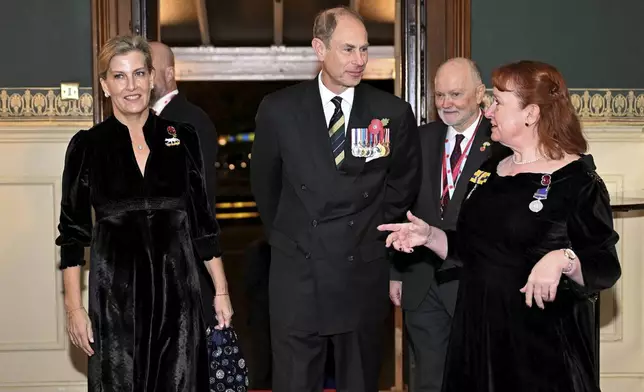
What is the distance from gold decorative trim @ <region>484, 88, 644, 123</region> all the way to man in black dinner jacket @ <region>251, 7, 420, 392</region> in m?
1.88

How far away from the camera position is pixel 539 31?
16.2 ft

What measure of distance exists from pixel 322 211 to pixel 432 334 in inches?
31.3

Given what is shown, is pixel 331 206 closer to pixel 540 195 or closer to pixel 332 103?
pixel 332 103

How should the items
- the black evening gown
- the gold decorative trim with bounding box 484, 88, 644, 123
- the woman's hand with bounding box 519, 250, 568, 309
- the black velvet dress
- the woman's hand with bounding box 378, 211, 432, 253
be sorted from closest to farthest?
the woman's hand with bounding box 519, 250, 568, 309 < the black evening gown < the woman's hand with bounding box 378, 211, 432, 253 < the black velvet dress < the gold decorative trim with bounding box 484, 88, 644, 123

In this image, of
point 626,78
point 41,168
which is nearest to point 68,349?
point 41,168

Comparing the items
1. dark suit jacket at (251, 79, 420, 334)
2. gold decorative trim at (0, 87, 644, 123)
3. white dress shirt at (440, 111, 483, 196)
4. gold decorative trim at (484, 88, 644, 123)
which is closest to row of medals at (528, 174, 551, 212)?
dark suit jacket at (251, 79, 420, 334)

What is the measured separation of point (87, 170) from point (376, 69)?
9.14 m

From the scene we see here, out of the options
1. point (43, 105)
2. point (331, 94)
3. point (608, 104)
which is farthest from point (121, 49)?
point (608, 104)

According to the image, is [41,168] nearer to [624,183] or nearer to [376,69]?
[624,183]

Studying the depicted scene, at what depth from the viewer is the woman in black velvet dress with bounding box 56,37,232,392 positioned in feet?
9.87

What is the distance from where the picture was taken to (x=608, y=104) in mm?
4992

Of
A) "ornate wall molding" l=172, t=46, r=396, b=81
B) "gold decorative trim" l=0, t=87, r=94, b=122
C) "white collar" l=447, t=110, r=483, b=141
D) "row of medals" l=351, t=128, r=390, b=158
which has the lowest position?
"row of medals" l=351, t=128, r=390, b=158

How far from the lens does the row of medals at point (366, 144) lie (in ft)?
10.9

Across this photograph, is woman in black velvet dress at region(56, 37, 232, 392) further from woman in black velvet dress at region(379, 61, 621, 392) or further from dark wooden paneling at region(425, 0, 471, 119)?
dark wooden paneling at region(425, 0, 471, 119)
